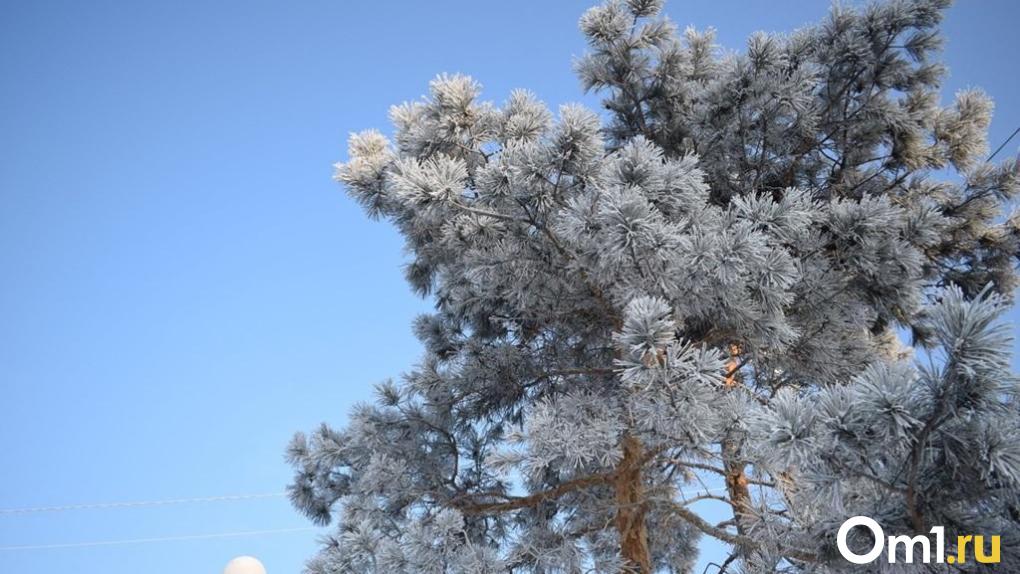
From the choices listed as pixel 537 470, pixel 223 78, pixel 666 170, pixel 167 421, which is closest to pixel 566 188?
pixel 666 170

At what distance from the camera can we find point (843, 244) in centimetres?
380

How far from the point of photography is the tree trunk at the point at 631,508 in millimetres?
3682

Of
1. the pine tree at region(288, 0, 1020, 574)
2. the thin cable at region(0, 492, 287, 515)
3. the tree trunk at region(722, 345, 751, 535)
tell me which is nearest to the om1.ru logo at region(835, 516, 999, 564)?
the pine tree at region(288, 0, 1020, 574)

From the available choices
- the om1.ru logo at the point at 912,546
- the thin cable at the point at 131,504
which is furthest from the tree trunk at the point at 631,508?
the thin cable at the point at 131,504

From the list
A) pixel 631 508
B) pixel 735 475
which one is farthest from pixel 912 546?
pixel 735 475

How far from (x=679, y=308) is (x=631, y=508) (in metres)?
1.04

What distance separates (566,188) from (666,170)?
44 cm

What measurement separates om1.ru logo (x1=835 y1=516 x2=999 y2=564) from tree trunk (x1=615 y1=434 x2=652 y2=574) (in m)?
1.76

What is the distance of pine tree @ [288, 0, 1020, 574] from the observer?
1816mm

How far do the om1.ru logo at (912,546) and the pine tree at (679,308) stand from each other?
38mm

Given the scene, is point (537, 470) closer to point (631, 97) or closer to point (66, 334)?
point (631, 97)

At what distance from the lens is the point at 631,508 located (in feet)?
12.1

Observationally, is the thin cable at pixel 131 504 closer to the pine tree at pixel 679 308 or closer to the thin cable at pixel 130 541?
the thin cable at pixel 130 541

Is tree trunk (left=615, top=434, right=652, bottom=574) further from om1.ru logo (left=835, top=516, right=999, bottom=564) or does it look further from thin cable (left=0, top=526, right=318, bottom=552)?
thin cable (left=0, top=526, right=318, bottom=552)
